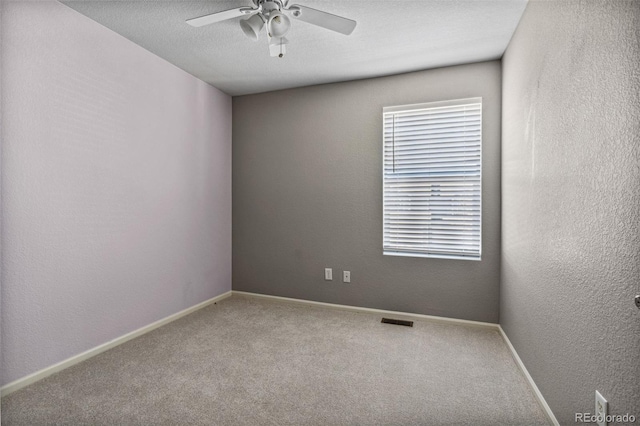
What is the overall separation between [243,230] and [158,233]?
3.75 ft

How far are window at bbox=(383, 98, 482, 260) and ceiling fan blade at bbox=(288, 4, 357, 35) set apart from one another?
145 centimetres

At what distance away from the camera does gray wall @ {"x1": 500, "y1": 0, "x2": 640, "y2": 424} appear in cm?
106

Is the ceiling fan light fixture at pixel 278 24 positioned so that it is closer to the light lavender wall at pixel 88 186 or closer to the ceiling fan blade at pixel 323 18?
the ceiling fan blade at pixel 323 18

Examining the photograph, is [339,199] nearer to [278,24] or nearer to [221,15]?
[278,24]

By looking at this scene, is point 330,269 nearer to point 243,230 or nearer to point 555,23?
point 243,230

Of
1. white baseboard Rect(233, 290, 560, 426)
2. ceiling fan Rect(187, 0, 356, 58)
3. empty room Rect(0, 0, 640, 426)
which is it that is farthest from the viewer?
ceiling fan Rect(187, 0, 356, 58)

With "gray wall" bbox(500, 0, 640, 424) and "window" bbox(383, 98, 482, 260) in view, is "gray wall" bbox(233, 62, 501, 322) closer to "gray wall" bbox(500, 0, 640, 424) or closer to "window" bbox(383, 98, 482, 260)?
"window" bbox(383, 98, 482, 260)

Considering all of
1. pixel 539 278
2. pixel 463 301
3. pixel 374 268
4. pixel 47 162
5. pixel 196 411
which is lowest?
pixel 196 411

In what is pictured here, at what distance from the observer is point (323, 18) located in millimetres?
1869

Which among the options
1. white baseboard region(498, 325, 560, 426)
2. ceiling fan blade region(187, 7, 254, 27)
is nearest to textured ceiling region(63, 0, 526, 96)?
ceiling fan blade region(187, 7, 254, 27)

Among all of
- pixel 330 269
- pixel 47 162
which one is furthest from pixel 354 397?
pixel 47 162

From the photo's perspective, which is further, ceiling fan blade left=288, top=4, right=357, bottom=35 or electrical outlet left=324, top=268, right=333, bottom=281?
electrical outlet left=324, top=268, right=333, bottom=281

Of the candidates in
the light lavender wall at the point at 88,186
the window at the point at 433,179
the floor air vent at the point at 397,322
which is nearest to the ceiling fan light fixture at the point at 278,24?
the light lavender wall at the point at 88,186

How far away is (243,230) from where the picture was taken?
12.9ft
